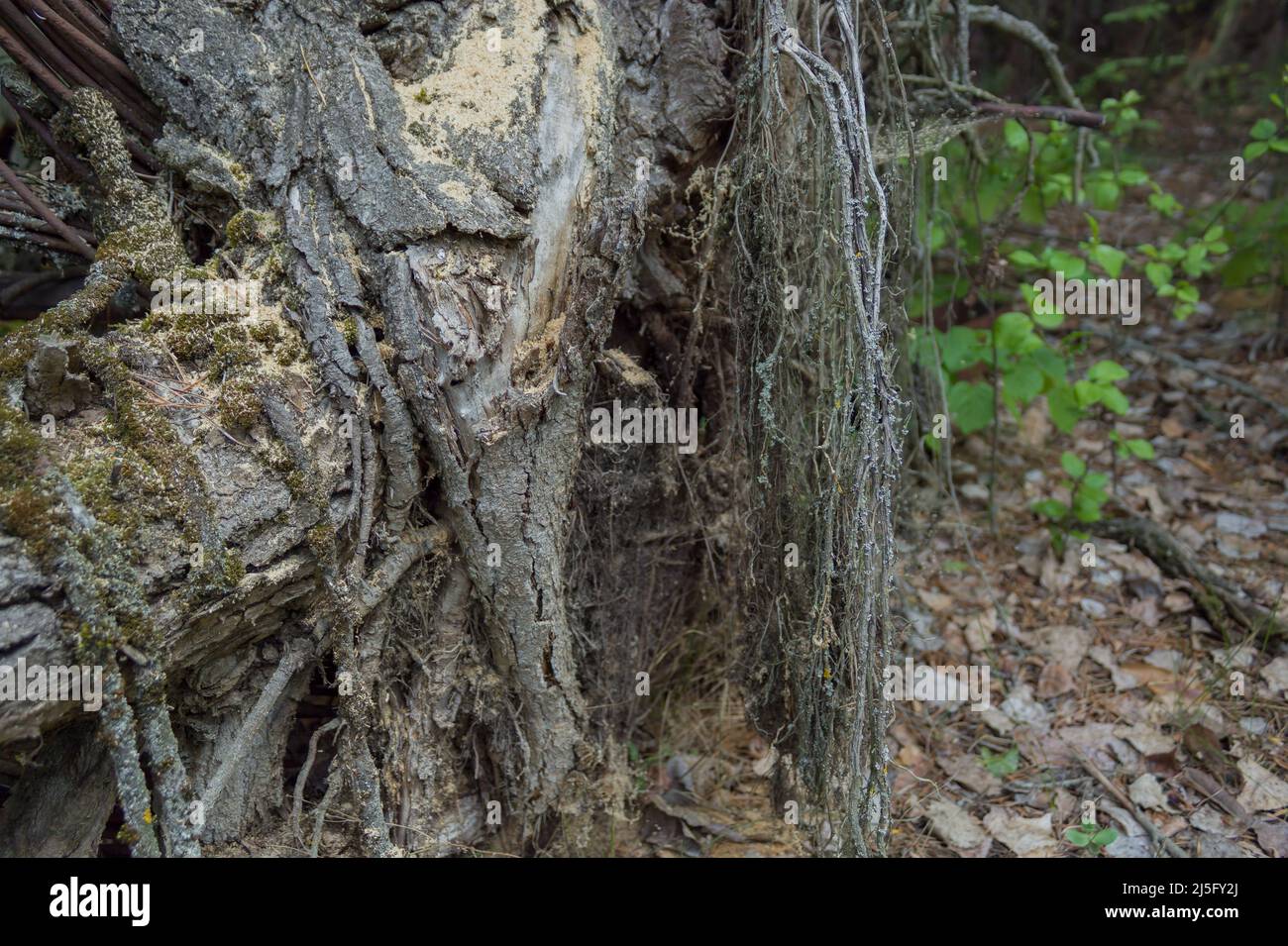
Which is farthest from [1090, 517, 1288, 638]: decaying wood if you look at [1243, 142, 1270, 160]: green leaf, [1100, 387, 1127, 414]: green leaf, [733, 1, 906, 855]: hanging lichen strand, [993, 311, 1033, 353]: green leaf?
[733, 1, 906, 855]: hanging lichen strand

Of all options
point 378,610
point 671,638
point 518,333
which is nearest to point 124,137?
point 518,333

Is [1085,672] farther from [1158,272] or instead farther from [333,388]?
[333,388]

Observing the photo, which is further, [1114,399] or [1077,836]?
[1114,399]

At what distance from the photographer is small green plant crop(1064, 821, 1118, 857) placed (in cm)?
241

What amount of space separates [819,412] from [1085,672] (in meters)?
1.49

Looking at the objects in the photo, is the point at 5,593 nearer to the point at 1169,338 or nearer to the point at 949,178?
the point at 949,178

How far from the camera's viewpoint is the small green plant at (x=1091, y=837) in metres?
2.41

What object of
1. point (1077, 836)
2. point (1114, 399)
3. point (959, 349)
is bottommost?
point (1077, 836)

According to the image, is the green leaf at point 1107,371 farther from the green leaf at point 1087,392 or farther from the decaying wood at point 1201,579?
the decaying wood at point 1201,579

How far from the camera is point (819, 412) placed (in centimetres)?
220

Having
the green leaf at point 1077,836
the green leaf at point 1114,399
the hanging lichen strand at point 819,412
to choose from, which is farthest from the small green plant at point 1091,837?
the green leaf at point 1114,399

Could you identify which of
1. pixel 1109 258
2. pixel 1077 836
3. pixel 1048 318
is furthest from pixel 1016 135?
pixel 1077 836

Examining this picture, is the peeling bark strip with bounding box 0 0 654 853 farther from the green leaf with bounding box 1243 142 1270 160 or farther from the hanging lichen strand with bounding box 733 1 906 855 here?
the green leaf with bounding box 1243 142 1270 160

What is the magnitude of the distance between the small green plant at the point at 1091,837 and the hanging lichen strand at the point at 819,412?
62 centimetres
